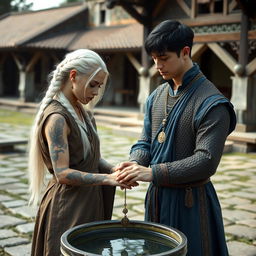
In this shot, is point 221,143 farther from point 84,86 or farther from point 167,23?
point 84,86

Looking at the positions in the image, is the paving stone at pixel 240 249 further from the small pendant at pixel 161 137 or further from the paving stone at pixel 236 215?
the small pendant at pixel 161 137

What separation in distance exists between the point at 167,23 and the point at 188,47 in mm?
159

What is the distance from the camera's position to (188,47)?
2.23 m

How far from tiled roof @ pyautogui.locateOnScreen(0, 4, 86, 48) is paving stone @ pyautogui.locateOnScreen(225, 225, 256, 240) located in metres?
14.7

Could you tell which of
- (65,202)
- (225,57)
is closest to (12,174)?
(65,202)

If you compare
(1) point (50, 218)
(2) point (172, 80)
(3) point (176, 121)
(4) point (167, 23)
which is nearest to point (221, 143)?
(3) point (176, 121)

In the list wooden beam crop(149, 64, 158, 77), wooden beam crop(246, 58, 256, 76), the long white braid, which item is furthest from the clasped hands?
wooden beam crop(149, 64, 158, 77)

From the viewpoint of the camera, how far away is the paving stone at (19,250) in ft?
12.7

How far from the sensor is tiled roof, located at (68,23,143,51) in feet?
49.6

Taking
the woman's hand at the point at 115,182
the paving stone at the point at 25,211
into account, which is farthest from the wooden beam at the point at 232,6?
the woman's hand at the point at 115,182

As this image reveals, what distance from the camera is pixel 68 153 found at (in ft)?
7.73

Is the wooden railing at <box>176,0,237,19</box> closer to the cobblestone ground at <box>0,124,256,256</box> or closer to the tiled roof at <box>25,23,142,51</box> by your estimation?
the tiled roof at <box>25,23,142,51</box>

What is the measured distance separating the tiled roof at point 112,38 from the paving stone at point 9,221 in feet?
33.5

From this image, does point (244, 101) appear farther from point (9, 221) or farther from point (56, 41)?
point (56, 41)
